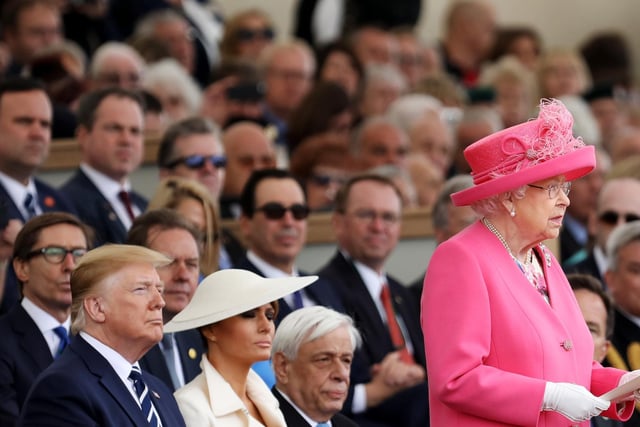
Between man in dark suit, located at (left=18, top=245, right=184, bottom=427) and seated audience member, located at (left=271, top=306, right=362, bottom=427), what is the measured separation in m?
0.78

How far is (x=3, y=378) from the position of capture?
591cm

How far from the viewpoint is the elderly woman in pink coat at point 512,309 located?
4.59m

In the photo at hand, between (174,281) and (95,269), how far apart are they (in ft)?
4.14

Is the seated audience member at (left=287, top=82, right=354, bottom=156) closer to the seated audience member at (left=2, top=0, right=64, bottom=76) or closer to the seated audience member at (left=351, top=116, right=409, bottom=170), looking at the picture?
the seated audience member at (left=351, top=116, right=409, bottom=170)

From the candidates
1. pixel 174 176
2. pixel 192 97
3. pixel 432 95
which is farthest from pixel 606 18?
pixel 174 176

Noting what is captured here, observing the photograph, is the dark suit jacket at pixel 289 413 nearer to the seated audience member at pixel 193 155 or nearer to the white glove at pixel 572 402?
the white glove at pixel 572 402

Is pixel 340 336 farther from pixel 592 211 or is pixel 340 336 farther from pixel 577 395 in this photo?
pixel 592 211

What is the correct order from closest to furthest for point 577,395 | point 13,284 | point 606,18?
point 577,395 < point 13,284 < point 606,18

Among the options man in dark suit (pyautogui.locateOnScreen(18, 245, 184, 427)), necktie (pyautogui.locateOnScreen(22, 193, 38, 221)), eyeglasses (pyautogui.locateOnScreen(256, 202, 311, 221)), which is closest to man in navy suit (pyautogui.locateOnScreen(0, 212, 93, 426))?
man in dark suit (pyautogui.locateOnScreen(18, 245, 184, 427))

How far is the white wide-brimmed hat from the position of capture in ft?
18.1

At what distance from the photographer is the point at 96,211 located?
7.83 m

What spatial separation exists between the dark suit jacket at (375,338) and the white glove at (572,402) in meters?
2.70

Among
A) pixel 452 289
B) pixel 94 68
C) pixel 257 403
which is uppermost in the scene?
pixel 94 68

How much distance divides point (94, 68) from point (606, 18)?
8.76 metres
